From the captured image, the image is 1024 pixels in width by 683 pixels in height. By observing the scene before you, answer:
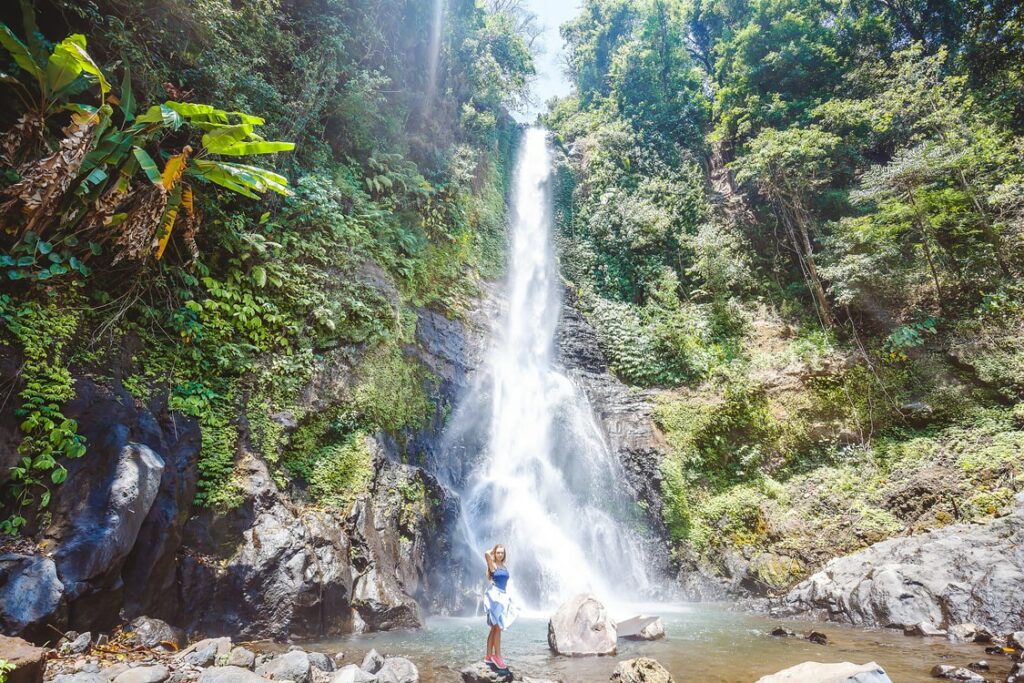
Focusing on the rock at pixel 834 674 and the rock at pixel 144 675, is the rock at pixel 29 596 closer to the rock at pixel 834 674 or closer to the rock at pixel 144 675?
the rock at pixel 144 675

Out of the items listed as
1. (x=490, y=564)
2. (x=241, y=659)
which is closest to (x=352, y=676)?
(x=241, y=659)

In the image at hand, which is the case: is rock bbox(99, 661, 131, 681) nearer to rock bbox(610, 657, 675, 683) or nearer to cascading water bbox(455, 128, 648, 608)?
rock bbox(610, 657, 675, 683)

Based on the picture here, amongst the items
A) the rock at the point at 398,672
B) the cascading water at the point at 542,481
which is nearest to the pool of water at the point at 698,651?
the rock at the point at 398,672

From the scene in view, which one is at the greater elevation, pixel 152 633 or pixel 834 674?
pixel 152 633

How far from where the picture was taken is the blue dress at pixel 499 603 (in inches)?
185

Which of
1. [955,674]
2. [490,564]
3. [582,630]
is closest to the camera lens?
[955,674]

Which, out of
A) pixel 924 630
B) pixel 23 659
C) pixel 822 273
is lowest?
pixel 924 630

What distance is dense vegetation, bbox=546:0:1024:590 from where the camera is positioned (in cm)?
1026

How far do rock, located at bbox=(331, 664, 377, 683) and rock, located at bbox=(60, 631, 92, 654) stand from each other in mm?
2296

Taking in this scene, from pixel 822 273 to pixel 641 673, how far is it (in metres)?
12.5

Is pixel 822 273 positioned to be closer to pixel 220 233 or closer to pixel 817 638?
pixel 817 638

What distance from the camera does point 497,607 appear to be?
4.76 meters

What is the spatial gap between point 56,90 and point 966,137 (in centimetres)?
1886

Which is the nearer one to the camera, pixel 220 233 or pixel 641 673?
pixel 641 673
